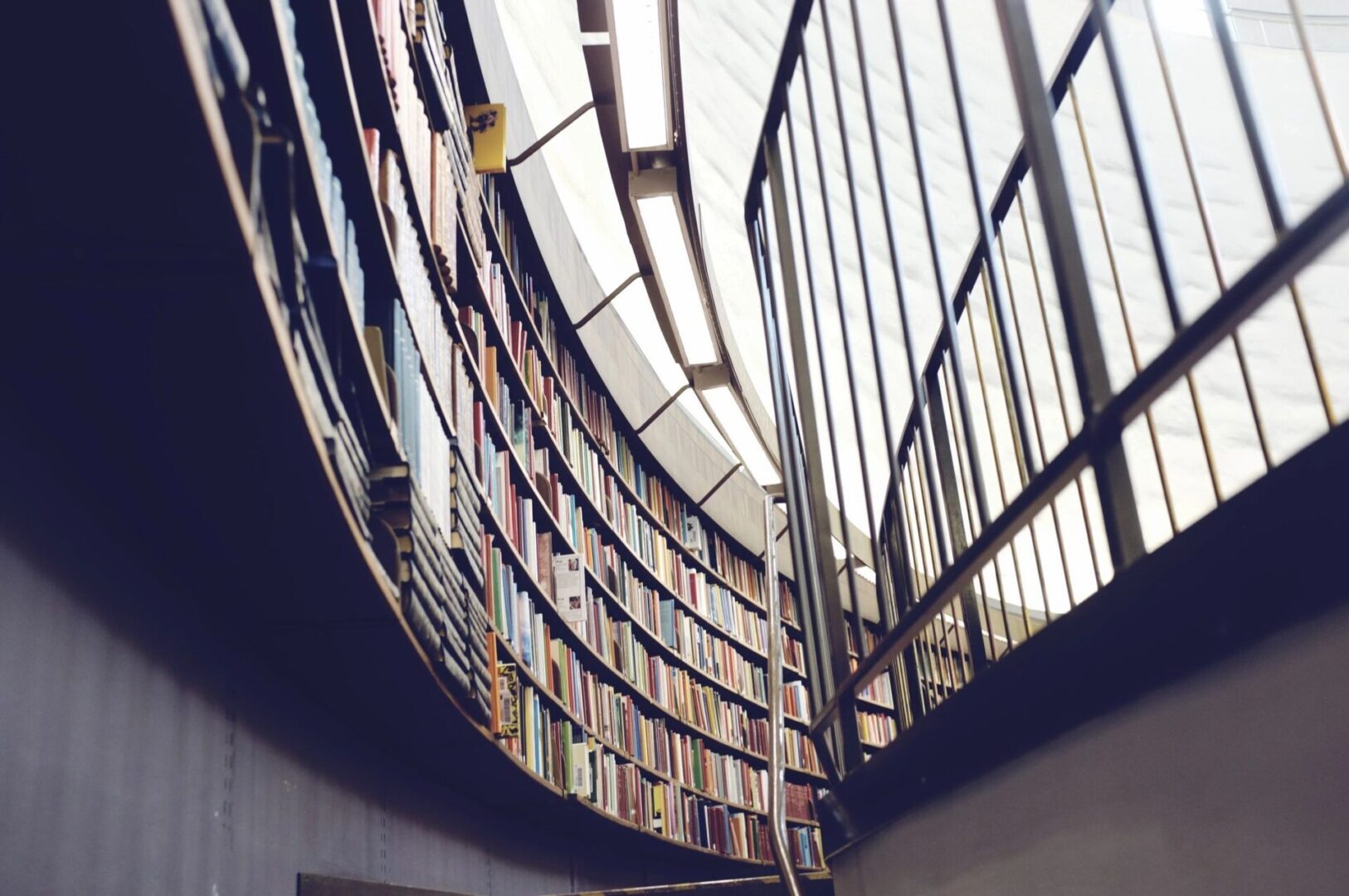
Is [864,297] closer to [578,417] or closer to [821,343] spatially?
[821,343]

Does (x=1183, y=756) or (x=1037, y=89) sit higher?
(x=1037, y=89)

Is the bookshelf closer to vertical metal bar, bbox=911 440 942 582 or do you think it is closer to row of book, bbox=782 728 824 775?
row of book, bbox=782 728 824 775

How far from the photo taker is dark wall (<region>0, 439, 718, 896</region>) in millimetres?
1255

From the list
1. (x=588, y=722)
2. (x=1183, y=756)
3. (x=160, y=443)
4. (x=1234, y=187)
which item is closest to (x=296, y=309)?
(x=160, y=443)

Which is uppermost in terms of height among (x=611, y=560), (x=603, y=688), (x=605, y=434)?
(x=605, y=434)

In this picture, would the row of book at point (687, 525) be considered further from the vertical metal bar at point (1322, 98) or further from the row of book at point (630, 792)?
the vertical metal bar at point (1322, 98)

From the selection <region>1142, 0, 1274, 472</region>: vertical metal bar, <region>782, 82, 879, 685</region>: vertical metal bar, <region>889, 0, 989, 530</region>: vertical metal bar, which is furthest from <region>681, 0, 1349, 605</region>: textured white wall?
<region>1142, 0, 1274, 472</region>: vertical metal bar

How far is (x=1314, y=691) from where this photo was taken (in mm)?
673

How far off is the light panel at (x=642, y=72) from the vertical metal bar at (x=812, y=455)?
1.03 meters

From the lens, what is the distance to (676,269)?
392 centimetres

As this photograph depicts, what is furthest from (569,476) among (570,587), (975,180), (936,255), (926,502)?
(975,180)

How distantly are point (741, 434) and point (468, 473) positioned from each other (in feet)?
9.92

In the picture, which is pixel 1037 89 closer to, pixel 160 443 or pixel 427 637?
pixel 160 443

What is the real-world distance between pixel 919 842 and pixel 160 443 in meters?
1.02
